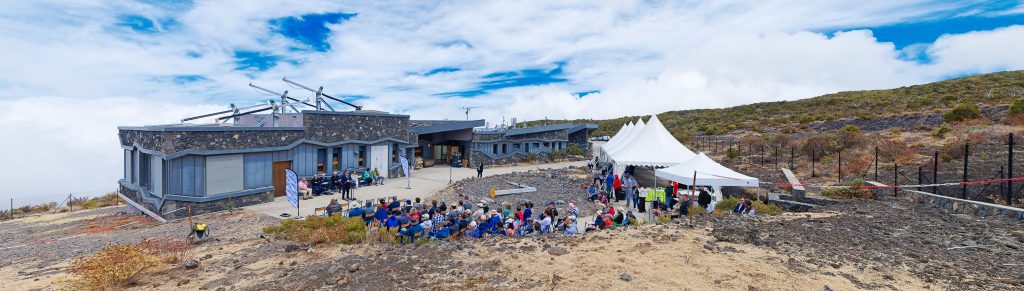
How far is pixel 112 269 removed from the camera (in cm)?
684

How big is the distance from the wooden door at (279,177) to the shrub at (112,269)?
1088cm

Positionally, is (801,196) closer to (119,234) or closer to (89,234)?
(119,234)

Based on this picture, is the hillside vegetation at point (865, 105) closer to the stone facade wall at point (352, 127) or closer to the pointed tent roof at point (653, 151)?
the pointed tent roof at point (653, 151)

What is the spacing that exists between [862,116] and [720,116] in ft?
77.3

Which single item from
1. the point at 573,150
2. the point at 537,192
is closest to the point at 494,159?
the point at 573,150

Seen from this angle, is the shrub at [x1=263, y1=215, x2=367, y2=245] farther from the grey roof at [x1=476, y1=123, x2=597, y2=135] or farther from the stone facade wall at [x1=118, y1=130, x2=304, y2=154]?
the grey roof at [x1=476, y1=123, x2=597, y2=135]

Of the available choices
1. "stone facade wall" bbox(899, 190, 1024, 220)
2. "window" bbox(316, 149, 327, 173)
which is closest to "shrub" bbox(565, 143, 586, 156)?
"window" bbox(316, 149, 327, 173)

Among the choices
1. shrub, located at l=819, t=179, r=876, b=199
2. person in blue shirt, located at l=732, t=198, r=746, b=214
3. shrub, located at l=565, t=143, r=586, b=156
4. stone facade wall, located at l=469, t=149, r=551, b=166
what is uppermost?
shrub, located at l=565, t=143, r=586, b=156

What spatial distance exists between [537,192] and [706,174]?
6428mm

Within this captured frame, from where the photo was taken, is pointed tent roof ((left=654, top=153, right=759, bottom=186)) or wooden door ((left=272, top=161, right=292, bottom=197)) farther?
wooden door ((left=272, top=161, right=292, bottom=197))

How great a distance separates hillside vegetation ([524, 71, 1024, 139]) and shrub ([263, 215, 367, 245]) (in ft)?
129

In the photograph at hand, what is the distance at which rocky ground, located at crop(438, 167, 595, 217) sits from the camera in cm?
1594

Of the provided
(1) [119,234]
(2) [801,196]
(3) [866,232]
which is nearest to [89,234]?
(1) [119,234]

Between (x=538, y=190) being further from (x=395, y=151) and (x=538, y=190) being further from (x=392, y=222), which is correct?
(x=392, y=222)
